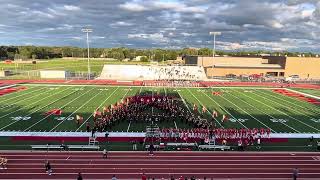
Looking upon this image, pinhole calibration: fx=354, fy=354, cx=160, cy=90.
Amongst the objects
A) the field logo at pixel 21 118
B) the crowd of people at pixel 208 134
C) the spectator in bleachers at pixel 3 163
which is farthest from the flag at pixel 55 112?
the spectator in bleachers at pixel 3 163

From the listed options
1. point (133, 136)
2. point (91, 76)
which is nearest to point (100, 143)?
point (133, 136)

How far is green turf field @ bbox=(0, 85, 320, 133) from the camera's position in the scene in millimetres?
25239

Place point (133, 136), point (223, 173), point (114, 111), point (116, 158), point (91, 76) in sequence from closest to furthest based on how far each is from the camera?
point (223, 173)
point (116, 158)
point (133, 136)
point (114, 111)
point (91, 76)

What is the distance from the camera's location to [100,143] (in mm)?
20953

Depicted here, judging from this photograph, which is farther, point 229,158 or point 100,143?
point 100,143

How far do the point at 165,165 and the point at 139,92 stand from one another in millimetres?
24993

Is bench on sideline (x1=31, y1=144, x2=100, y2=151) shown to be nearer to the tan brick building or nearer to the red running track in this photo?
the red running track

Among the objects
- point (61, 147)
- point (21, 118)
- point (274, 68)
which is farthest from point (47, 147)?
point (274, 68)

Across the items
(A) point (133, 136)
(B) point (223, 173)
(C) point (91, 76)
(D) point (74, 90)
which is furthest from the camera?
(C) point (91, 76)

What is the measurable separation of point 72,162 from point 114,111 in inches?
367

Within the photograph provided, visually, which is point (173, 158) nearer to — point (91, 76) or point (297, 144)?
point (297, 144)

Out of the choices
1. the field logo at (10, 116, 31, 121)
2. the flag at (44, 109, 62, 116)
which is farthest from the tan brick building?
the field logo at (10, 116, 31, 121)

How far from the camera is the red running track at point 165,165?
16.3m

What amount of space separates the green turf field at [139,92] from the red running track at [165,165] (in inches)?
211
